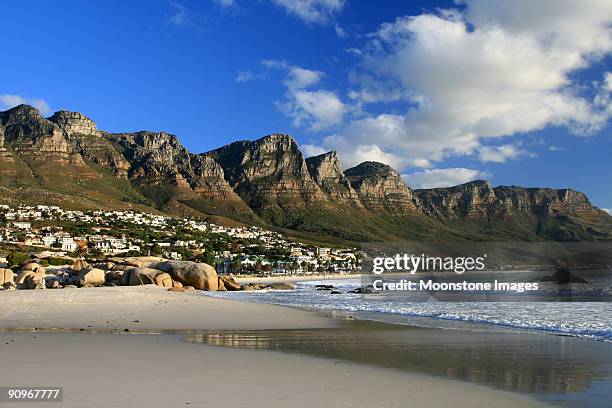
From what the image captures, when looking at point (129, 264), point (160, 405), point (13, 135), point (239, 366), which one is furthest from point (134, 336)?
point (13, 135)

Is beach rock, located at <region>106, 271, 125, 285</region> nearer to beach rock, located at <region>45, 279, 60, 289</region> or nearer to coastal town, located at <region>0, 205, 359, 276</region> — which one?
beach rock, located at <region>45, 279, 60, 289</region>

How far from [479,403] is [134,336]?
12.2 m

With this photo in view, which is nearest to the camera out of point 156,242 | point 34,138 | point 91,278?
point 91,278

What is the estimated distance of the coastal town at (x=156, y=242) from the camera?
97000mm

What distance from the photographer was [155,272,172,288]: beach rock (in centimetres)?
5025

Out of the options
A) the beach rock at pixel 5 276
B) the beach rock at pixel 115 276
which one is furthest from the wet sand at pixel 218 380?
the beach rock at pixel 115 276

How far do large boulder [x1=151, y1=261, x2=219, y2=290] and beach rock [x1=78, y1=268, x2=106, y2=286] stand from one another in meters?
5.84

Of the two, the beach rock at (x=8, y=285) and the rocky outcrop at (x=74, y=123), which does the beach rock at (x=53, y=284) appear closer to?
the beach rock at (x=8, y=285)

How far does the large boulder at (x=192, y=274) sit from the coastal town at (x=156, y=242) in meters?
28.3

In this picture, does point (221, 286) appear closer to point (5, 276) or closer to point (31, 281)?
point (31, 281)

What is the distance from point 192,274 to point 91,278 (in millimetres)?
9733

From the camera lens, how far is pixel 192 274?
177 feet

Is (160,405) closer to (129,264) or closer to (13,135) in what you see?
(129,264)

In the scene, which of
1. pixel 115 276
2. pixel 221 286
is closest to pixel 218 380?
pixel 115 276
